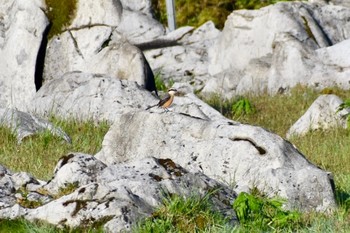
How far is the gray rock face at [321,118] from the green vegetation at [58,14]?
521 cm

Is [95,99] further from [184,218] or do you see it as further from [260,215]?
[184,218]

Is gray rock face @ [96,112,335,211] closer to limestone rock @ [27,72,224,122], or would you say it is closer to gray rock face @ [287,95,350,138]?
limestone rock @ [27,72,224,122]

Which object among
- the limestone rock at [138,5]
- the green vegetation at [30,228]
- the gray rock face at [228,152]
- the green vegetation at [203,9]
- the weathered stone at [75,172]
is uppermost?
the green vegetation at [30,228]

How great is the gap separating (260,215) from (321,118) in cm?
724

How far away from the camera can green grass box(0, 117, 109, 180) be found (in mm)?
10859

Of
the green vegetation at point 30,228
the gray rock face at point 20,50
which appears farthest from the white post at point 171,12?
the green vegetation at point 30,228

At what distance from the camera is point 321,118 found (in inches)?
569

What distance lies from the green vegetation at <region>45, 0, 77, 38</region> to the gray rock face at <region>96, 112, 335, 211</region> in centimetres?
775

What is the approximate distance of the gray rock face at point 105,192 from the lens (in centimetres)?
701

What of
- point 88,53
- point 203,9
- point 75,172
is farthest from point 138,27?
point 75,172

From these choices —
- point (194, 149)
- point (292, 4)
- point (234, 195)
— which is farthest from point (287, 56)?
point (234, 195)

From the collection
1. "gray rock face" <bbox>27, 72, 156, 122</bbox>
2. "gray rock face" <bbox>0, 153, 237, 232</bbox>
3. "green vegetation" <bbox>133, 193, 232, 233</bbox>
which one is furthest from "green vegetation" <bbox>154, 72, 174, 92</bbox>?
"green vegetation" <bbox>133, 193, 232, 233</bbox>

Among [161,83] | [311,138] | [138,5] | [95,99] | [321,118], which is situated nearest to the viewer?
[311,138]

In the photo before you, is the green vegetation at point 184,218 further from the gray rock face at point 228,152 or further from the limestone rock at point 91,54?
the limestone rock at point 91,54
